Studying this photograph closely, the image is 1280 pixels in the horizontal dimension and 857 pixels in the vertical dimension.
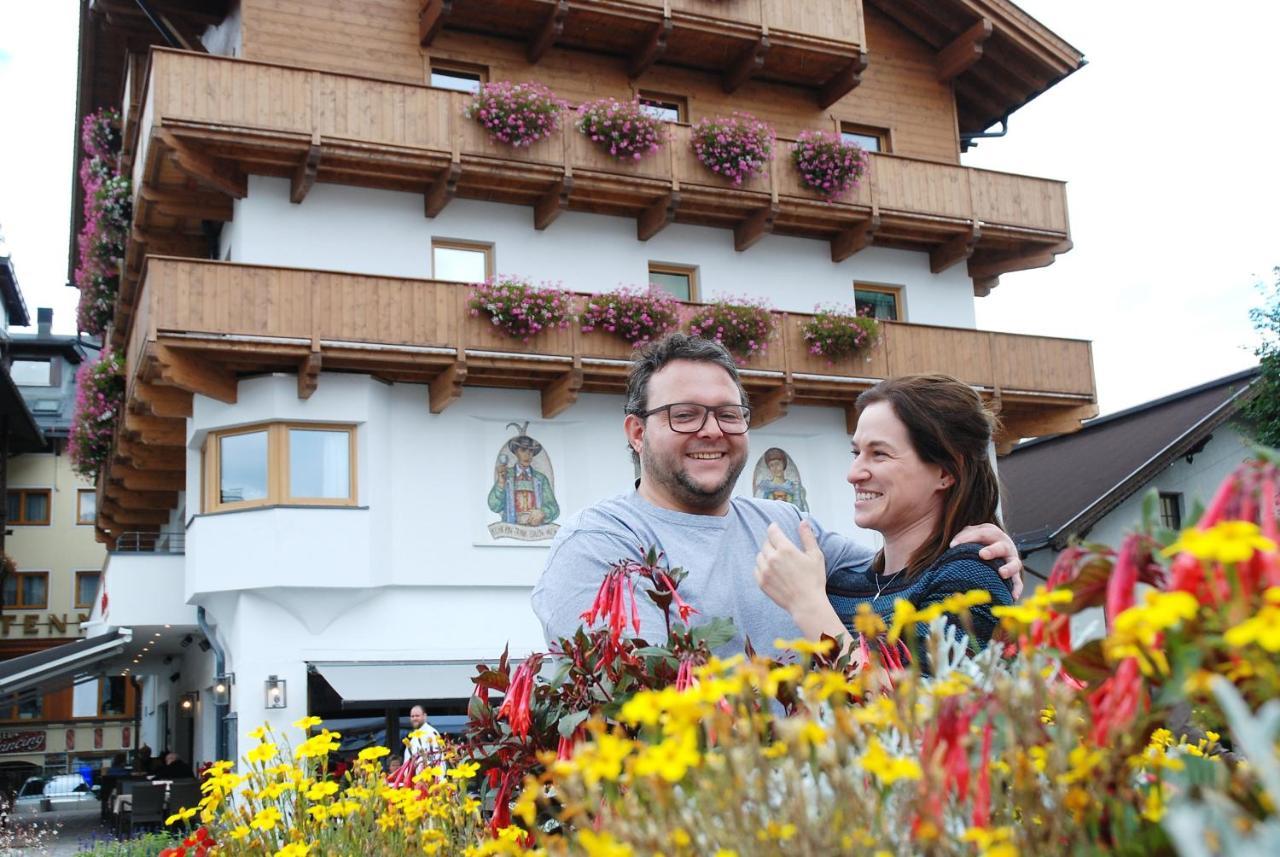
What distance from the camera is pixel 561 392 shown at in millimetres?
17812

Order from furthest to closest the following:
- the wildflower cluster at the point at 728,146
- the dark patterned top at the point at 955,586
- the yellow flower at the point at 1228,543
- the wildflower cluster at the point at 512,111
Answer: the wildflower cluster at the point at 728,146 < the wildflower cluster at the point at 512,111 < the dark patterned top at the point at 955,586 < the yellow flower at the point at 1228,543

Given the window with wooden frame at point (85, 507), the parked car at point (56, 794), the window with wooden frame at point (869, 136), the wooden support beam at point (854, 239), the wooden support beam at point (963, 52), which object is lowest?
the parked car at point (56, 794)

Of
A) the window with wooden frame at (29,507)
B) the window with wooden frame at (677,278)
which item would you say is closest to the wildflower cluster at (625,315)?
the window with wooden frame at (677,278)

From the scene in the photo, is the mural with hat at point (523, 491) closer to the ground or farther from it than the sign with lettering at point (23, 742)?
farther from it

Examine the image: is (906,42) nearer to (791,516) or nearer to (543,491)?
(543,491)

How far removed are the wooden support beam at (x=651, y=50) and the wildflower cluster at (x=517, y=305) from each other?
14.2ft

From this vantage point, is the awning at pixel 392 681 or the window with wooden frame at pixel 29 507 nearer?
the awning at pixel 392 681

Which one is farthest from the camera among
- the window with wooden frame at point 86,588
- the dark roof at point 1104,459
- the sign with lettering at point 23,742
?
the window with wooden frame at point 86,588

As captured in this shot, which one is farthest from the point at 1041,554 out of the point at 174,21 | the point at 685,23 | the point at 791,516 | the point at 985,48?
the point at 791,516

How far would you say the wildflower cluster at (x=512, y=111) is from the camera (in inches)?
684

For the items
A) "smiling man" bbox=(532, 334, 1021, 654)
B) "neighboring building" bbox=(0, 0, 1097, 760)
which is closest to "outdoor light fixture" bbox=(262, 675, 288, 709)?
"neighboring building" bbox=(0, 0, 1097, 760)

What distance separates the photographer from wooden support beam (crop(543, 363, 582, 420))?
17.5 m

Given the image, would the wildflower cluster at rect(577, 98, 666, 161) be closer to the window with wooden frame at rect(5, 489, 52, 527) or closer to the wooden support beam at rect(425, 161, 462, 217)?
the wooden support beam at rect(425, 161, 462, 217)

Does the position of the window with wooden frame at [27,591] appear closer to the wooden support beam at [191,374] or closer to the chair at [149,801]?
the chair at [149,801]
